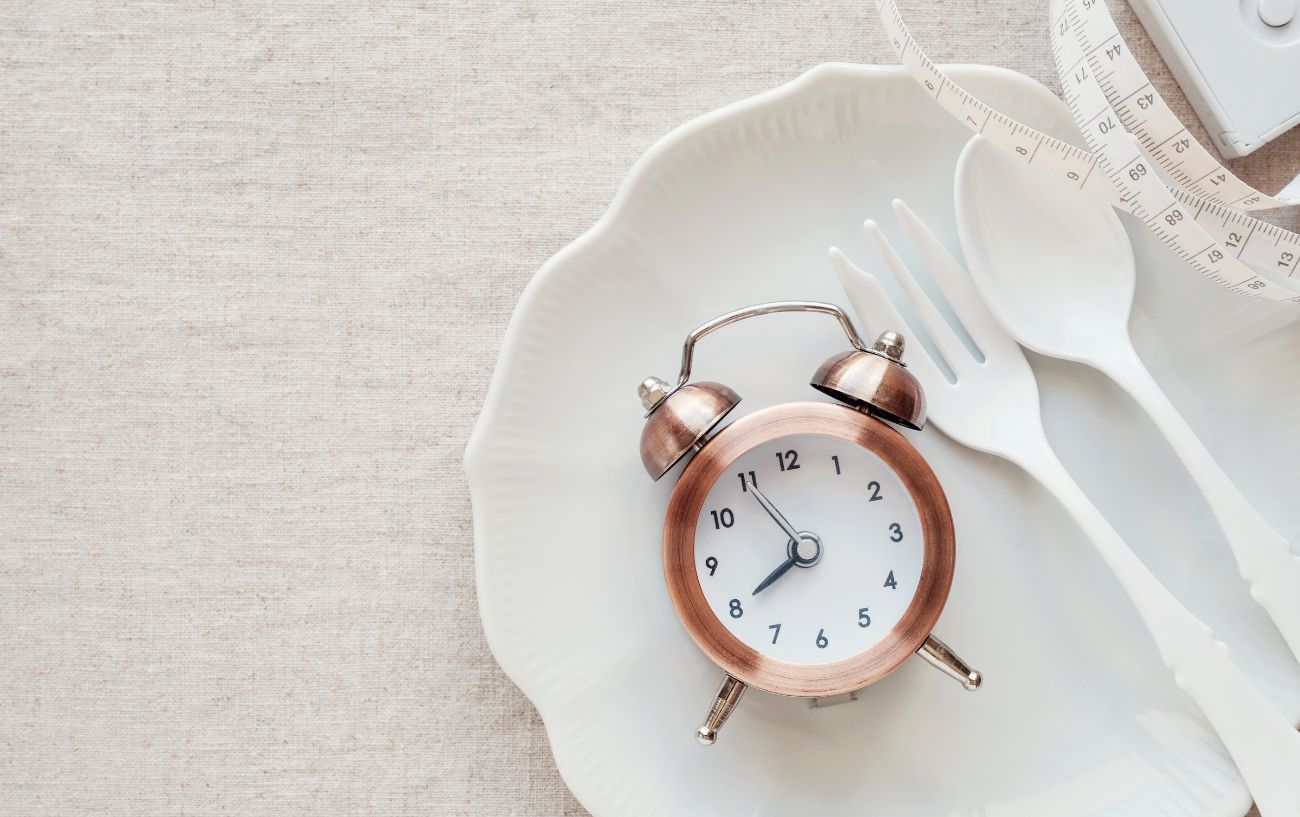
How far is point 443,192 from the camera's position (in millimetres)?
914

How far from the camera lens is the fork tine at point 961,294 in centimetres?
82

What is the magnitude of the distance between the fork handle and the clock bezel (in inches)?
5.7

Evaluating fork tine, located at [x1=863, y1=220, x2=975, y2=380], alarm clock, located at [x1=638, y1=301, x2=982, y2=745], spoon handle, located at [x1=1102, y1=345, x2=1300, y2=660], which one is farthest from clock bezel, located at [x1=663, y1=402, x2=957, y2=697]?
spoon handle, located at [x1=1102, y1=345, x2=1300, y2=660]

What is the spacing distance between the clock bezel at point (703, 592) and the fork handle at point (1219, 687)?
146 mm

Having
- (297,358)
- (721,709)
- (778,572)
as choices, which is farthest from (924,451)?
(297,358)

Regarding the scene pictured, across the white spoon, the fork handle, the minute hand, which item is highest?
the white spoon

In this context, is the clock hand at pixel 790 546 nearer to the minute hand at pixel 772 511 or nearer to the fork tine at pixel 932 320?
the minute hand at pixel 772 511

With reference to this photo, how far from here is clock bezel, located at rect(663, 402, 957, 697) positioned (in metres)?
0.74

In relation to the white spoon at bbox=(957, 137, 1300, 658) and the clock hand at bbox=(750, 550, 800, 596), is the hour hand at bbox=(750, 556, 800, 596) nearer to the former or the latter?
the clock hand at bbox=(750, 550, 800, 596)

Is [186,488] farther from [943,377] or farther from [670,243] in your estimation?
[943,377]

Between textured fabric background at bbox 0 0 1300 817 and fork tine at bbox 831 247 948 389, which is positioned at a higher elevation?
fork tine at bbox 831 247 948 389

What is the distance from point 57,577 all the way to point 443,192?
561mm

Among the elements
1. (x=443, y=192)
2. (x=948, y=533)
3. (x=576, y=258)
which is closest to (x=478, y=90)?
(x=443, y=192)

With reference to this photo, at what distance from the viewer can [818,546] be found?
A: 0.75m
